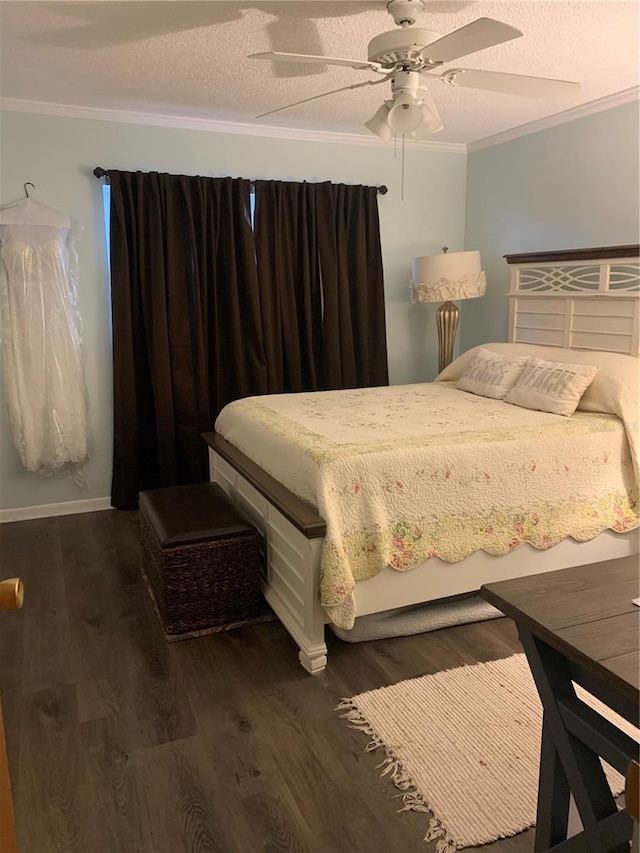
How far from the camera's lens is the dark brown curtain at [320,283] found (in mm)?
4301

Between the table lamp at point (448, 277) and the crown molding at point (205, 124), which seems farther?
the table lamp at point (448, 277)

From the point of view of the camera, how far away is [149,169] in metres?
4.02

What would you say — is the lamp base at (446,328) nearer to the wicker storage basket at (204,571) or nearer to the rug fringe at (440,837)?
the wicker storage basket at (204,571)

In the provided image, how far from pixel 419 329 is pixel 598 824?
3.96 metres

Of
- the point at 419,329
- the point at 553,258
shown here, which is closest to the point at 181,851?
the point at 553,258

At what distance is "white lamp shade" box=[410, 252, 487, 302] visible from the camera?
13.9 ft

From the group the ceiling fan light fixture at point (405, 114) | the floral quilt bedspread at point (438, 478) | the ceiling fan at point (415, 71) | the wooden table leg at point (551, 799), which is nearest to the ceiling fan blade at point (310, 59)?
the ceiling fan at point (415, 71)

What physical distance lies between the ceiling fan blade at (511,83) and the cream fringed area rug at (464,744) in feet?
7.06

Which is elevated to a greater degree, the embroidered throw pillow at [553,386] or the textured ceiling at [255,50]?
the textured ceiling at [255,50]

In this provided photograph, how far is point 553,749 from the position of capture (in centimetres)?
153

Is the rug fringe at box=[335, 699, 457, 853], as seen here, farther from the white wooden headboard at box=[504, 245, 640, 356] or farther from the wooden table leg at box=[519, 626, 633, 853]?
the white wooden headboard at box=[504, 245, 640, 356]

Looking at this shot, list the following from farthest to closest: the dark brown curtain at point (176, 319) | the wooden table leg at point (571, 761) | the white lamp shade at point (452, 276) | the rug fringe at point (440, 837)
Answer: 1. the white lamp shade at point (452, 276)
2. the dark brown curtain at point (176, 319)
3. the rug fringe at point (440, 837)
4. the wooden table leg at point (571, 761)

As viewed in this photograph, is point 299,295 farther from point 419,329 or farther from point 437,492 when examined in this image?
point 437,492

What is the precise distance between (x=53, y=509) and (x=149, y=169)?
218cm
